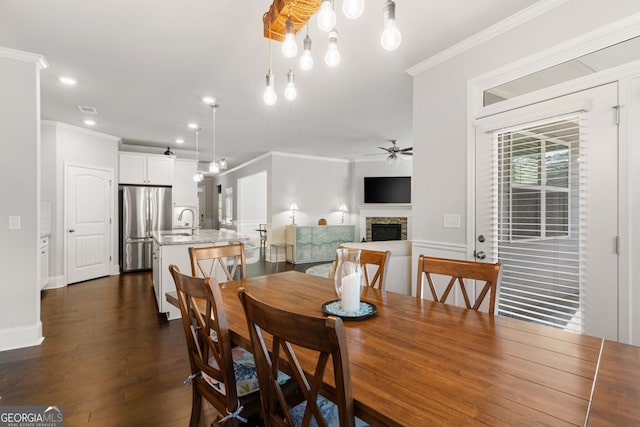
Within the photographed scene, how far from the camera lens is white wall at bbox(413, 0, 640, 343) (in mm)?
2039

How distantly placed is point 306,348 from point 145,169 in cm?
657

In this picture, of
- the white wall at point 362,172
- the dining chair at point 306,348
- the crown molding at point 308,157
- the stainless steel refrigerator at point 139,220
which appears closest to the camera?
the dining chair at point 306,348

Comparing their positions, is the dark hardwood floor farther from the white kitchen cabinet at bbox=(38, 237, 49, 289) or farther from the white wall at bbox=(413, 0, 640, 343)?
the white wall at bbox=(413, 0, 640, 343)

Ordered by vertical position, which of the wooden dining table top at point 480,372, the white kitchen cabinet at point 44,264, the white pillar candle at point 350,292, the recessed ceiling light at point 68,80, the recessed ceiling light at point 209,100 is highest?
the recessed ceiling light at point 209,100

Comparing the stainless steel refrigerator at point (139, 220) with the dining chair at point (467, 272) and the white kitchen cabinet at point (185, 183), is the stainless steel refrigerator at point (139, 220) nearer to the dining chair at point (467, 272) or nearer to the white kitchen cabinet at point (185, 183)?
the white kitchen cabinet at point (185, 183)

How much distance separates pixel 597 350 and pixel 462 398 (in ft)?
2.08

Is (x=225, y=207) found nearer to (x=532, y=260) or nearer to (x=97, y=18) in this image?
(x=97, y=18)

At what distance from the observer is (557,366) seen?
93 cm

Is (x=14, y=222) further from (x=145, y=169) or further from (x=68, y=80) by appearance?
(x=145, y=169)

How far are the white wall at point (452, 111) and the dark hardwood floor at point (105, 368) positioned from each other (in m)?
2.33

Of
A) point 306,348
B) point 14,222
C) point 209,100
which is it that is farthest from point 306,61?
point 14,222

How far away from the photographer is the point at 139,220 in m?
6.04

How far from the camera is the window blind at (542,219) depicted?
6.54 ft

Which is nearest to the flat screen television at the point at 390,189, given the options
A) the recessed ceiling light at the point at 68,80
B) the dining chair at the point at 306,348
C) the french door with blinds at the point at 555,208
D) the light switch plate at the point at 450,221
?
the light switch plate at the point at 450,221
